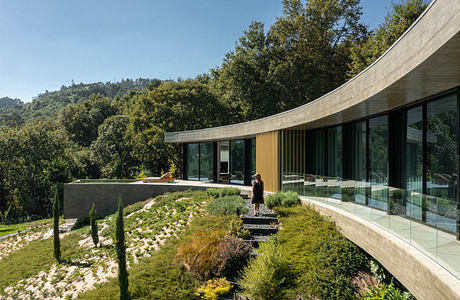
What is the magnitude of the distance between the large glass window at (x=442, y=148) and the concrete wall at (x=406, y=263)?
1760mm

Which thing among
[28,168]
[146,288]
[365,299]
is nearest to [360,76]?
[365,299]

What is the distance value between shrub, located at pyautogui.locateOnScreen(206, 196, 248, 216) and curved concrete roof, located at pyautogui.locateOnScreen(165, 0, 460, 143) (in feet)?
14.8

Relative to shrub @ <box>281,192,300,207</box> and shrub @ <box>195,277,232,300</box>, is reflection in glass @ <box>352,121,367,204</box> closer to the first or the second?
shrub @ <box>281,192,300,207</box>

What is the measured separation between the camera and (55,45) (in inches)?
1246

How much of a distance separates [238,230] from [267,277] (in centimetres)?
319

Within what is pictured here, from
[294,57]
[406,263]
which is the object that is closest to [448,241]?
[406,263]

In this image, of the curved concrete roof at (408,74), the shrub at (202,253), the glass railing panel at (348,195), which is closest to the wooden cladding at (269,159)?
the curved concrete roof at (408,74)

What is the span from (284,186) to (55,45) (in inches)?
1136

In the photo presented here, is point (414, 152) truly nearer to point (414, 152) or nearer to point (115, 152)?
point (414, 152)

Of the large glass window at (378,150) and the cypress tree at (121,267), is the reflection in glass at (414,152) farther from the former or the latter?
the cypress tree at (121,267)

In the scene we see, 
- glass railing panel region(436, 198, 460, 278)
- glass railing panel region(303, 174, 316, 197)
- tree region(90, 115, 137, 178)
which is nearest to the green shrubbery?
glass railing panel region(303, 174, 316, 197)

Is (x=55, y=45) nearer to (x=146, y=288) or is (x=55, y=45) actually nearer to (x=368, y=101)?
(x=146, y=288)

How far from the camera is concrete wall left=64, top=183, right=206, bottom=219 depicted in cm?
2288

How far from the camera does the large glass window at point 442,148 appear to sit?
24.4 feet
